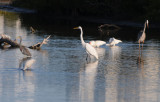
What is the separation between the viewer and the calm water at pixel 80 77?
37.2 ft

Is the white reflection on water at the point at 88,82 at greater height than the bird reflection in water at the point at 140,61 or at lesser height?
lesser

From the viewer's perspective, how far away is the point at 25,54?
1847 cm

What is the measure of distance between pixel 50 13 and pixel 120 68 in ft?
227

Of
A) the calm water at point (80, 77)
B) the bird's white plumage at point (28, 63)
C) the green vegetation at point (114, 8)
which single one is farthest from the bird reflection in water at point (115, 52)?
the green vegetation at point (114, 8)

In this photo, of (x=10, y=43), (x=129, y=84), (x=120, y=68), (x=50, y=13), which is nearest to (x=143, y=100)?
(x=129, y=84)

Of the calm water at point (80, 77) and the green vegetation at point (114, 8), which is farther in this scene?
the green vegetation at point (114, 8)

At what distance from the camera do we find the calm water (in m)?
11.3

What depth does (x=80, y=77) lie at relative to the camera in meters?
14.1

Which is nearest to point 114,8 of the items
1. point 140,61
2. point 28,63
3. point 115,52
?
point 115,52

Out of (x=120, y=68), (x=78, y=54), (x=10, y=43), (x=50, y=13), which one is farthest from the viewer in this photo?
(x=50, y=13)

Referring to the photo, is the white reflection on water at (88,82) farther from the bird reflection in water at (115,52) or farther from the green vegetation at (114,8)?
the green vegetation at (114,8)

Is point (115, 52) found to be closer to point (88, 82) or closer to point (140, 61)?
point (140, 61)

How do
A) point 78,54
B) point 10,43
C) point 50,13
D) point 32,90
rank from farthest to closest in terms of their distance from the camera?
point 50,13 → point 10,43 → point 78,54 → point 32,90

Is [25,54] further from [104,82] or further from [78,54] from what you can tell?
[104,82]
